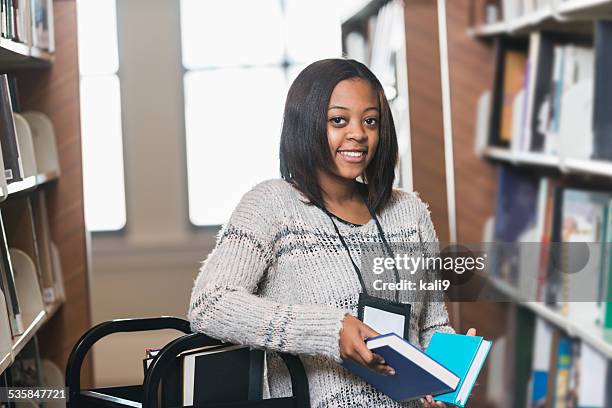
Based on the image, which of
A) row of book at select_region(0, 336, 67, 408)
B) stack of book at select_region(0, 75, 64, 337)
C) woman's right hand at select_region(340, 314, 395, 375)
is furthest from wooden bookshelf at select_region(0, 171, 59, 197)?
woman's right hand at select_region(340, 314, 395, 375)

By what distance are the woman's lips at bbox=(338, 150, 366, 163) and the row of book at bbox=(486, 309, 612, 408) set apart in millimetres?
1089

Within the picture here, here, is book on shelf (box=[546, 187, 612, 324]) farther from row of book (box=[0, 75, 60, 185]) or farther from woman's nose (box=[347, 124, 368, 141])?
row of book (box=[0, 75, 60, 185])

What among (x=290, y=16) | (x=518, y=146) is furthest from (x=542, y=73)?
(x=290, y=16)

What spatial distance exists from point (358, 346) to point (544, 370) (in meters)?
1.47

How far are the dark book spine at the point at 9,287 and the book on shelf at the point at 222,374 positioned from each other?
0.60m

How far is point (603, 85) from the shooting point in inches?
75.8

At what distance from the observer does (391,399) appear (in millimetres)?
1419

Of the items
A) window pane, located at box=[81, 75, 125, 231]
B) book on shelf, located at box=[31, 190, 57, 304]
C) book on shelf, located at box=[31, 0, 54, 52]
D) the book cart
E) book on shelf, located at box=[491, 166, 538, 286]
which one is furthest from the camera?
window pane, located at box=[81, 75, 125, 231]

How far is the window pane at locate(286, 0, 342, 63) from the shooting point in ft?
14.2

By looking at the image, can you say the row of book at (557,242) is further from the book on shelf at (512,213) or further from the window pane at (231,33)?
the window pane at (231,33)

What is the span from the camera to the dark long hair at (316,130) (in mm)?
1423

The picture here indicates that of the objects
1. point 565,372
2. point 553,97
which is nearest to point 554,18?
point 553,97

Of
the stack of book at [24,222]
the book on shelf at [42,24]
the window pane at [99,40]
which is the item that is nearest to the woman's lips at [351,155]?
A: the stack of book at [24,222]

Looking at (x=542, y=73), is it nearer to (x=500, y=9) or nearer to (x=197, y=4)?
(x=500, y=9)
